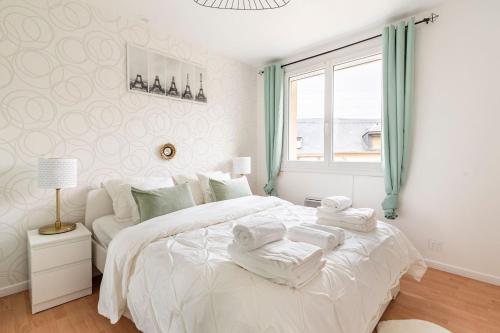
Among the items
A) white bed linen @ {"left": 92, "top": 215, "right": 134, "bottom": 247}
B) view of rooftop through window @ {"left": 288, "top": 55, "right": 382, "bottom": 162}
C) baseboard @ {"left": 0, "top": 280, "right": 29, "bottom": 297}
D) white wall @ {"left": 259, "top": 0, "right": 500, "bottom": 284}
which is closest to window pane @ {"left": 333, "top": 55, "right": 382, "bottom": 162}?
view of rooftop through window @ {"left": 288, "top": 55, "right": 382, "bottom": 162}

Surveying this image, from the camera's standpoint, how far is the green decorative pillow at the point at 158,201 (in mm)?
2029

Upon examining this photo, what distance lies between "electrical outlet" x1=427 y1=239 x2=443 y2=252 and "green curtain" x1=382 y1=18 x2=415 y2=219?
15.9 inches

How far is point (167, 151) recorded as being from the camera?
3.00 metres

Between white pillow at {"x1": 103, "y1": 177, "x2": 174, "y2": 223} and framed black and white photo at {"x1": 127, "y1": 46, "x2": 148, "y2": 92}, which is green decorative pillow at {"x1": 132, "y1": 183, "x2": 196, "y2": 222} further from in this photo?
framed black and white photo at {"x1": 127, "y1": 46, "x2": 148, "y2": 92}

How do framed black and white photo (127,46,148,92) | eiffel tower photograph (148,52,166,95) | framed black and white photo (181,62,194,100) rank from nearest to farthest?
framed black and white photo (127,46,148,92), eiffel tower photograph (148,52,166,95), framed black and white photo (181,62,194,100)

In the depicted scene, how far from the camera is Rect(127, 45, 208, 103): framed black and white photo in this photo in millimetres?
2695

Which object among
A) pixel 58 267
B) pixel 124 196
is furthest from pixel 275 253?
pixel 58 267

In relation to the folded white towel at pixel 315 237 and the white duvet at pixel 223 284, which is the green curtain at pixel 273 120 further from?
the folded white towel at pixel 315 237

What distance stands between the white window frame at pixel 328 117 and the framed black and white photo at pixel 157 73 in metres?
1.75

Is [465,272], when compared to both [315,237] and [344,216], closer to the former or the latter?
[344,216]

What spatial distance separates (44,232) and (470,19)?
13.5ft

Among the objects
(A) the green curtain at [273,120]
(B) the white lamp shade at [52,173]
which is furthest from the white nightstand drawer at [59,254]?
(A) the green curtain at [273,120]

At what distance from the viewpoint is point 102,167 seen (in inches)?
98.4

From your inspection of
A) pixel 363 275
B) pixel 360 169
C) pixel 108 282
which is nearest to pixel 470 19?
pixel 360 169
